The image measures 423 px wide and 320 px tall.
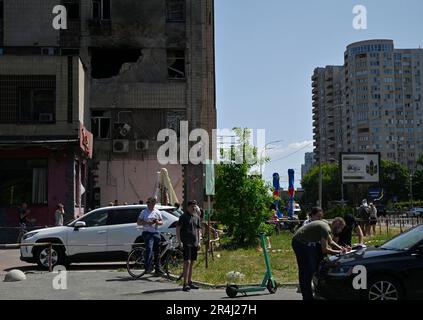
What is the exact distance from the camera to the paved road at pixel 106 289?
11.9 meters

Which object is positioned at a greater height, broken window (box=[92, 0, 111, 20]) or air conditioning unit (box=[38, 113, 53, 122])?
broken window (box=[92, 0, 111, 20])

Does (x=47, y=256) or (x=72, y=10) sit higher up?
(x=72, y=10)

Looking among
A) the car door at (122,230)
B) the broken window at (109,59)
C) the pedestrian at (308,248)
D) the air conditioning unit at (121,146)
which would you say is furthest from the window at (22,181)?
the pedestrian at (308,248)

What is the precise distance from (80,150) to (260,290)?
19.8 m

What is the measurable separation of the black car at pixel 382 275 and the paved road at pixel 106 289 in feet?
5.15

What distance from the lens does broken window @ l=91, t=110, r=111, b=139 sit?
36.0 m

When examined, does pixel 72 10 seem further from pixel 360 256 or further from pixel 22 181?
pixel 360 256

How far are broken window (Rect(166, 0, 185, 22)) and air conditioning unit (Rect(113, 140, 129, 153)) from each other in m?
7.73

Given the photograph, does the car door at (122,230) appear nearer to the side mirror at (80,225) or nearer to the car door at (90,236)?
the car door at (90,236)

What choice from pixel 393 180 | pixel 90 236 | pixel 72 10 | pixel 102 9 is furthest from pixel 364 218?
pixel 393 180

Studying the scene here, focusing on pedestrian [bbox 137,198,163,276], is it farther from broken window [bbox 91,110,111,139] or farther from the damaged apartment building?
broken window [bbox 91,110,111,139]

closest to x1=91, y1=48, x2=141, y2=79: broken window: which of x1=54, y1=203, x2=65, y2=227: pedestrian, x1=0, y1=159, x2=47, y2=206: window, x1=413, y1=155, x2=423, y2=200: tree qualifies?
x1=0, y1=159, x2=47, y2=206: window

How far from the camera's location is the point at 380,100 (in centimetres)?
13838

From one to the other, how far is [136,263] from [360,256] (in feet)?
21.5
